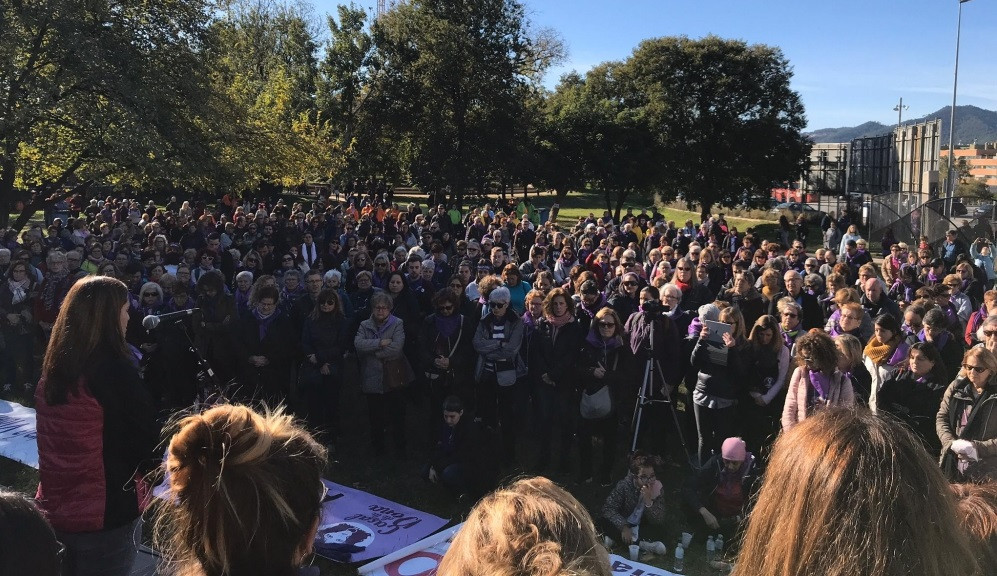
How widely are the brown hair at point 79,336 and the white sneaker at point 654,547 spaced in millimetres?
4004

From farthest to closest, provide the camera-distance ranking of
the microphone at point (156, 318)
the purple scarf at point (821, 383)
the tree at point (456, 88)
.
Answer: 1. the tree at point (456, 88)
2. the purple scarf at point (821, 383)
3. the microphone at point (156, 318)

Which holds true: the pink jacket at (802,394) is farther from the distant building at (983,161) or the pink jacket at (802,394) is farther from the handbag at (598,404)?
the distant building at (983,161)

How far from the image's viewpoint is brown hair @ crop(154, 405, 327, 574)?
170cm

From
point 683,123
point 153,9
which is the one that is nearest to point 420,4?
point 683,123

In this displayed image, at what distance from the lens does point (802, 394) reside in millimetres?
5559

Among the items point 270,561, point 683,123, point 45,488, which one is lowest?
point 45,488

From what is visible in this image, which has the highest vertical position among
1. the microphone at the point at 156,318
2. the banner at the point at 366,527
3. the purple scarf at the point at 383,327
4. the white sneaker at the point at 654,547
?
the microphone at the point at 156,318

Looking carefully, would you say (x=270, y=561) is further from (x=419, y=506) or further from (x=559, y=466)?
(x=559, y=466)

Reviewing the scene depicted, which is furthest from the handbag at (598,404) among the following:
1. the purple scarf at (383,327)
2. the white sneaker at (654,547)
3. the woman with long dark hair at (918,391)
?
the woman with long dark hair at (918,391)

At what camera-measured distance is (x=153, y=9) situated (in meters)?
16.5

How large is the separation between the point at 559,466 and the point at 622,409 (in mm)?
835

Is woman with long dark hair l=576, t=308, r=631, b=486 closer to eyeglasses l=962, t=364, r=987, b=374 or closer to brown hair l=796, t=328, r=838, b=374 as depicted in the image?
brown hair l=796, t=328, r=838, b=374

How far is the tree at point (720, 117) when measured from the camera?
35156 millimetres

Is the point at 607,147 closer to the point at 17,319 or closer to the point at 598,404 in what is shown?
the point at 17,319
